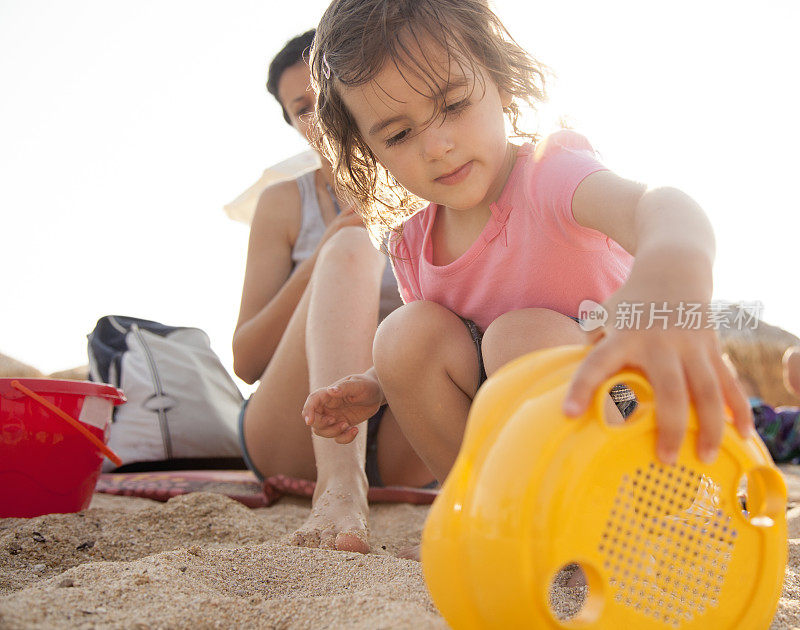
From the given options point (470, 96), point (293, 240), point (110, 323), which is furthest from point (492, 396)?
point (110, 323)

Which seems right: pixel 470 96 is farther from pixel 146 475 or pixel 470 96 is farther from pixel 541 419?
pixel 146 475

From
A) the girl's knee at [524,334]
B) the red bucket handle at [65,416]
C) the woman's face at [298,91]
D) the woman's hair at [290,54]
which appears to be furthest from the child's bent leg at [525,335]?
the woman's hair at [290,54]

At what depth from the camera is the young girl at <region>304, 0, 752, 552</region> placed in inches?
44.2

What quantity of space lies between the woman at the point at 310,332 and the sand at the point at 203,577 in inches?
6.5

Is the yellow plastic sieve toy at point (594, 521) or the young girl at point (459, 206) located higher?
the young girl at point (459, 206)

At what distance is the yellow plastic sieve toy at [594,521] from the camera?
0.57m

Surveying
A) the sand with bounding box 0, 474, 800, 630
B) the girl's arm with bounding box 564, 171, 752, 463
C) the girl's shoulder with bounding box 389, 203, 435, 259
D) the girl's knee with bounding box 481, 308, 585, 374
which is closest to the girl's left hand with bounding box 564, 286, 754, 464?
the girl's arm with bounding box 564, 171, 752, 463

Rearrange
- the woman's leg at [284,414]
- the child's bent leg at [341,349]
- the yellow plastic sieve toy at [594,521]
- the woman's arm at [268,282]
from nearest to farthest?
1. the yellow plastic sieve toy at [594,521]
2. the child's bent leg at [341,349]
3. the woman's leg at [284,414]
4. the woman's arm at [268,282]

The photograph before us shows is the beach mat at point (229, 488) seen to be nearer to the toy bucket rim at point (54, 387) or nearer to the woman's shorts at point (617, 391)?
the toy bucket rim at point (54, 387)

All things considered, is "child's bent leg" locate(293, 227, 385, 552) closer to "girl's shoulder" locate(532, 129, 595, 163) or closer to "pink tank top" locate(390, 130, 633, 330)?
"pink tank top" locate(390, 130, 633, 330)

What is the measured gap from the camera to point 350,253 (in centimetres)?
172

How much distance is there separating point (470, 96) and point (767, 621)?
912 millimetres

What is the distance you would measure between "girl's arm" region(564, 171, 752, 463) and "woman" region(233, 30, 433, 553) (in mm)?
744

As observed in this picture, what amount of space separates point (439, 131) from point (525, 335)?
403 millimetres
